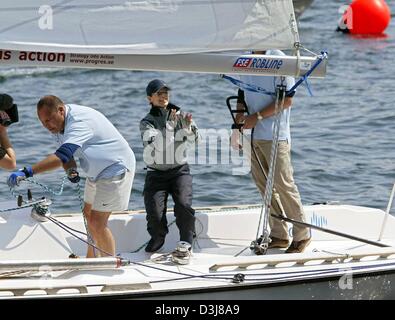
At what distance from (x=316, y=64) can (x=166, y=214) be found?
5.78 ft

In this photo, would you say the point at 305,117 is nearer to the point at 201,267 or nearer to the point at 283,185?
the point at 283,185

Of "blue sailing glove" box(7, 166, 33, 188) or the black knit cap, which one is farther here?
the black knit cap

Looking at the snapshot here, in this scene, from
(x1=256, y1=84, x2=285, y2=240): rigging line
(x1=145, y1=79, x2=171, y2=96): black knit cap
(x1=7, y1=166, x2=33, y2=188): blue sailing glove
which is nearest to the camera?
(x1=7, y1=166, x2=33, y2=188): blue sailing glove

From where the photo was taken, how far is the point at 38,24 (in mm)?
6242

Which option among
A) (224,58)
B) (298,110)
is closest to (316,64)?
(224,58)

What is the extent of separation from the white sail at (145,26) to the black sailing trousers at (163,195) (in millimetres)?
1265

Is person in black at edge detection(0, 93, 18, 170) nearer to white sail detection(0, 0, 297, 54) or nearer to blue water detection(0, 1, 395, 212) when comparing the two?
white sail detection(0, 0, 297, 54)

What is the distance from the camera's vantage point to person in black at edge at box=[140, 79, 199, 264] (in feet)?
23.9

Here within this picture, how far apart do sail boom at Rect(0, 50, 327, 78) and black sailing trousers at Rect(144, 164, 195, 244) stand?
3.66 ft

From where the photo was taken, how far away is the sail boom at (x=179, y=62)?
20.6 feet

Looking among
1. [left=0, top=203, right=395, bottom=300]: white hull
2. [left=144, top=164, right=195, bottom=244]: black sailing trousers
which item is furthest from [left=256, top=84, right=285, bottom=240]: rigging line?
[left=144, top=164, right=195, bottom=244]: black sailing trousers
